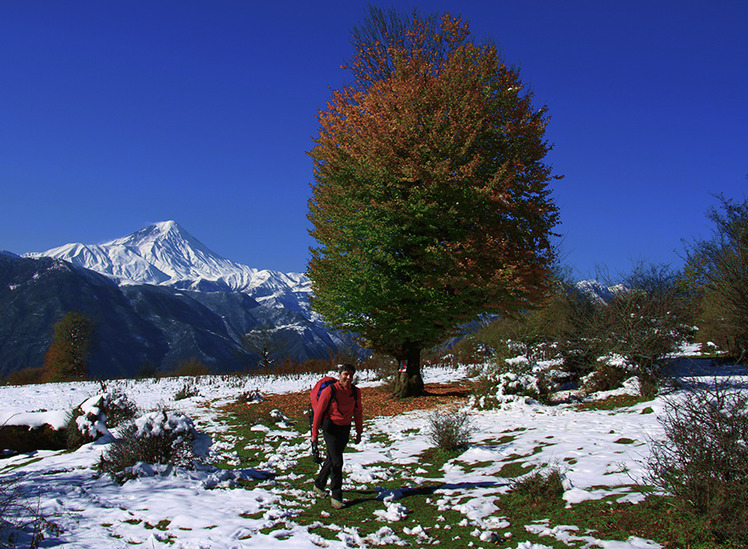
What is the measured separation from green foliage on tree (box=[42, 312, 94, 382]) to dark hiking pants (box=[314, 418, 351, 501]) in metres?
51.6

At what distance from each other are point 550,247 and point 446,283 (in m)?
4.56

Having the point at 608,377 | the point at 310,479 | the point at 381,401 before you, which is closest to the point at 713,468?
the point at 310,479

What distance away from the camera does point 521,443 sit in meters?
8.83

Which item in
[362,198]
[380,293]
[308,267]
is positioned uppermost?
[362,198]

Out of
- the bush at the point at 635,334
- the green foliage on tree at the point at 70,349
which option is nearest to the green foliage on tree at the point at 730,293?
the bush at the point at 635,334

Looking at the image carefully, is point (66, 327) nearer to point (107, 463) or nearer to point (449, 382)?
point (449, 382)

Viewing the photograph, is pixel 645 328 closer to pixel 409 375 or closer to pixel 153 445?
pixel 409 375

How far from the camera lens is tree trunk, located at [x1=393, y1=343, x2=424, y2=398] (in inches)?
667

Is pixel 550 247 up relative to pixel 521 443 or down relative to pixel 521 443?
up

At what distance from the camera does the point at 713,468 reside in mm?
4402

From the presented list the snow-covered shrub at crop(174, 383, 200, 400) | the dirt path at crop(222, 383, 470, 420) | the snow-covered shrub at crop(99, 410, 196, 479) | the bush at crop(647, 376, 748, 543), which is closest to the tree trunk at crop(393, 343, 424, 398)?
the dirt path at crop(222, 383, 470, 420)

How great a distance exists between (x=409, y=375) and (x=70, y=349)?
156 feet

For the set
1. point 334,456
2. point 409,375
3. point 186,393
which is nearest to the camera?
point 334,456

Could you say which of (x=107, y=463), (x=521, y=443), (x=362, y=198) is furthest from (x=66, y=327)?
(x=521, y=443)
